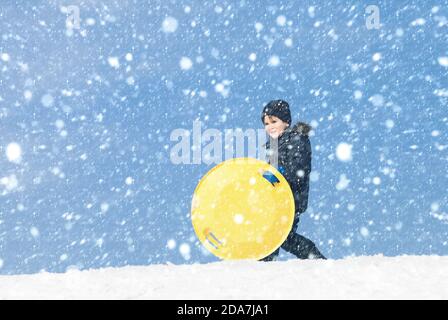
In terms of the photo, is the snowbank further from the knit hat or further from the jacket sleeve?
the knit hat

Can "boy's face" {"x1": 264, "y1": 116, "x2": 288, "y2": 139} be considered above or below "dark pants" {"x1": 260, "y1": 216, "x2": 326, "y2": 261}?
above

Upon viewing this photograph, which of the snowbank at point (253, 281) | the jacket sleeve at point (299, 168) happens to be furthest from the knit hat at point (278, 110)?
the snowbank at point (253, 281)

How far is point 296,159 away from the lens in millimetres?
5047

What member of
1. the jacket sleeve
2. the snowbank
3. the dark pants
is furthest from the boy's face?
the snowbank

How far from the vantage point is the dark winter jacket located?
16.6 ft

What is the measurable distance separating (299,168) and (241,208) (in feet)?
2.44

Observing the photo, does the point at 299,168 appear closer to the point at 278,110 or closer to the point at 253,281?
the point at 278,110

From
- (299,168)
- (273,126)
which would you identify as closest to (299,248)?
(299,168)

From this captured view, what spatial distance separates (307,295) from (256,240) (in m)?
1.57

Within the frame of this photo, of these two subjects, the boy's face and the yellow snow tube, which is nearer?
the yellow snow tube
